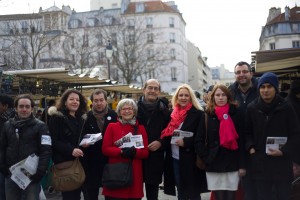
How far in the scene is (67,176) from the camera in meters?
5.79

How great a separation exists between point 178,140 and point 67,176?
5.30 ft

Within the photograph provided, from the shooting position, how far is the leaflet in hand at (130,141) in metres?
5.71

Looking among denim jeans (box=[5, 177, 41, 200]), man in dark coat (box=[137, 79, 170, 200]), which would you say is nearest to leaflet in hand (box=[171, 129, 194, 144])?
man in dark coat (box=[137, 79, 170, 200])

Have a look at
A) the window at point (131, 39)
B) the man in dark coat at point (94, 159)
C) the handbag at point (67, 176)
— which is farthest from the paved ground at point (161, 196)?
the window at point (131, 39)

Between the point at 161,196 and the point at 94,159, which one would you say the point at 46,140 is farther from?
the point at 161,196

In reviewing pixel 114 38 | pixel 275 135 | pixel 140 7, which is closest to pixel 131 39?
pixel 114 38

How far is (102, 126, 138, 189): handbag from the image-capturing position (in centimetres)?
559

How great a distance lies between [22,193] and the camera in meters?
5.68

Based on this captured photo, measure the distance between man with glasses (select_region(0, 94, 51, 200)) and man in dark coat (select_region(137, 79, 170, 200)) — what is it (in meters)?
1.38

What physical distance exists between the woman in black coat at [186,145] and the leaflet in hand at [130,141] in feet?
1.54

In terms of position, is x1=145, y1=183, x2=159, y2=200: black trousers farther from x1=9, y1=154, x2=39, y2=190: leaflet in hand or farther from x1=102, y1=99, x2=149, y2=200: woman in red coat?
x1=9, y1=154, x2=39, y2=190: leaflet in hand

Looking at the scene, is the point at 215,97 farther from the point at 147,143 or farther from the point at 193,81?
the point at 193,81

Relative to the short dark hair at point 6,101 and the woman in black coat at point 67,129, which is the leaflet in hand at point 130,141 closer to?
the woman in black coat at point 67,129

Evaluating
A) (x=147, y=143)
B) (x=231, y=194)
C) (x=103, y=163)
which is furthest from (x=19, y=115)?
(x=231, y=194)
